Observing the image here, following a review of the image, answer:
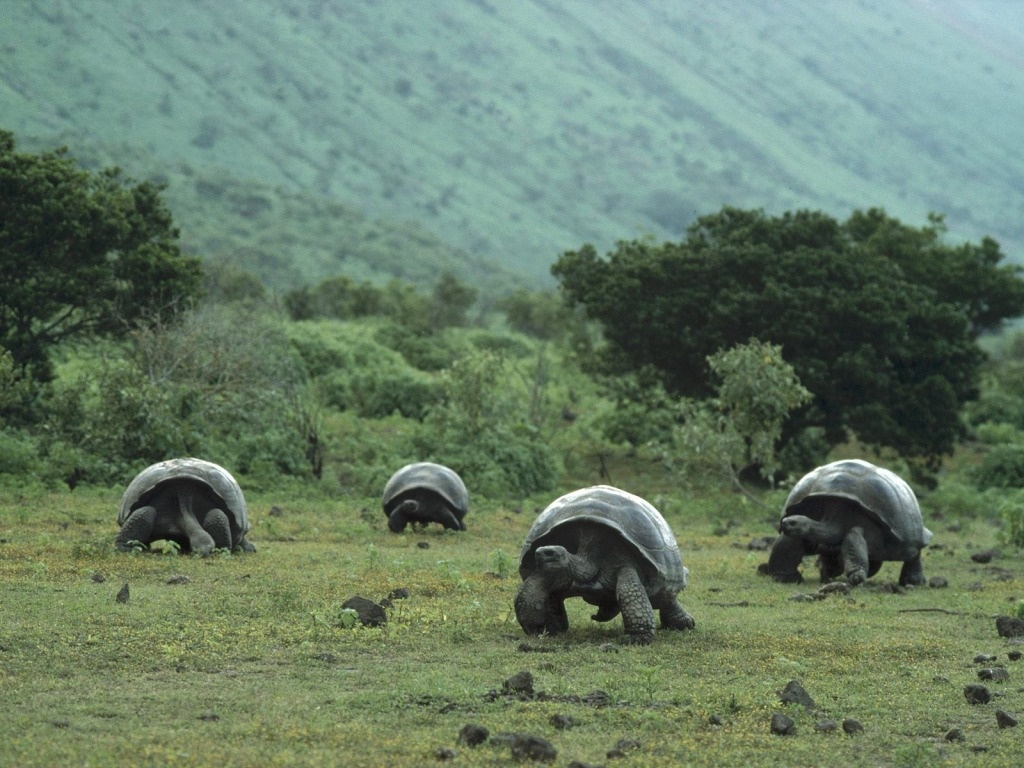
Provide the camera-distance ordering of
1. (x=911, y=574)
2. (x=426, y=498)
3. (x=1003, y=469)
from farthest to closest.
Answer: (x=1003, y=469)
(x=426, y=498)
(x=911, y=574)

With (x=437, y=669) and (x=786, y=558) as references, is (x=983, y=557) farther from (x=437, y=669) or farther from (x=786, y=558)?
(x=437, y=669)

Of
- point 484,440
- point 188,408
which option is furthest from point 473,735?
point 484,440

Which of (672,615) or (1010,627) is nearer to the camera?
(672,615)

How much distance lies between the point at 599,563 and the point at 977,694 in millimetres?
2639

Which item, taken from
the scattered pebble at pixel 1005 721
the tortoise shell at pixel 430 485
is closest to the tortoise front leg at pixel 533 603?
the scattered pebble at pixel 1005 721

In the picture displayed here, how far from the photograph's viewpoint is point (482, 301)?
6894 centimetres

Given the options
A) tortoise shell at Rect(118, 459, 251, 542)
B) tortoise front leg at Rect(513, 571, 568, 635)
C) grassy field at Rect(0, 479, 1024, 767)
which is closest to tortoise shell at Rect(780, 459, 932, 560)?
grassy field at Rect(0, 479, 1024, 767)

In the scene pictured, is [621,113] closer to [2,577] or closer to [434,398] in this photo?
[434,398]

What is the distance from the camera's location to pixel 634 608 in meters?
9.47

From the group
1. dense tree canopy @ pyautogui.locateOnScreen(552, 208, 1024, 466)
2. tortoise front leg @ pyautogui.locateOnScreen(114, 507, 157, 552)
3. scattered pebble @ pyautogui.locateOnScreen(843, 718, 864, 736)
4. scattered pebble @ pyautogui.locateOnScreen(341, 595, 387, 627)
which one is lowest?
tortoise front leg @ pyautogui.locateOnScreen(114, 507, 157, 552)

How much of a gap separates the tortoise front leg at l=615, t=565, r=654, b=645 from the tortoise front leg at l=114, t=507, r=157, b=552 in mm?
5211

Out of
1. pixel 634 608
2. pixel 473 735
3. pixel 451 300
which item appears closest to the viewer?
pixel 473 735

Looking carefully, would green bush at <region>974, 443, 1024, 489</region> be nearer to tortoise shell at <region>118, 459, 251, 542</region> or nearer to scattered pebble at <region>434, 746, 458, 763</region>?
tortoise shell at <region>118, 459, 251, 542</region>

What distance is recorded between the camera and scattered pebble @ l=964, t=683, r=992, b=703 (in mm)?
7871
